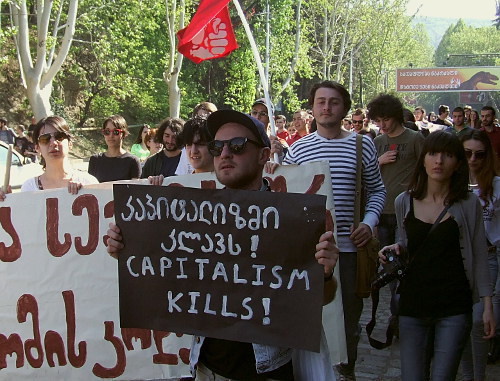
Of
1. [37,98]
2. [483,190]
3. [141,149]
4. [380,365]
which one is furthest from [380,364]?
[37,98]

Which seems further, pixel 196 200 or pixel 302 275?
pixel 196 200

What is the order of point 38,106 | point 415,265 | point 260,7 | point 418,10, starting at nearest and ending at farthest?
point 415,265 < point 38,106 < point 260,7 < point 418,10

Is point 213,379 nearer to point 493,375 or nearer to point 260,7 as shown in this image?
point 493,375

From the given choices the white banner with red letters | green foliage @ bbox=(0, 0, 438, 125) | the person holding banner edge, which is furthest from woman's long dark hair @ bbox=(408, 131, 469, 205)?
green foliage @ bbox=(0, 0, 438, 125)

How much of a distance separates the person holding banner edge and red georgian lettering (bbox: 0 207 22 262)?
225 centimetres

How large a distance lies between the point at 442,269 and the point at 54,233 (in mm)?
2628

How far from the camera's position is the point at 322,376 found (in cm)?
241

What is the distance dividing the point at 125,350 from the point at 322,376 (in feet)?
7.90

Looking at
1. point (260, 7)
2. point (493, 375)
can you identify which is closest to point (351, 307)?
point (493, 375)

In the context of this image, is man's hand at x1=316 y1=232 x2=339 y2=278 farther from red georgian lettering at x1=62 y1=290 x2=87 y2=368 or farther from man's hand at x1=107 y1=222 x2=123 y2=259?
red georgian lettering at x1=62 y1=290 x2=87 y2=368

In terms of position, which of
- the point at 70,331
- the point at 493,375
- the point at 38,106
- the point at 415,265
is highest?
the point at 38,106

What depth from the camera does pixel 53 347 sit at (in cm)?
455

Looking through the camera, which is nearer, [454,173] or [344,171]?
[454,173]

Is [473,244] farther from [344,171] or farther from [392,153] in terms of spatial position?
[392,153]
